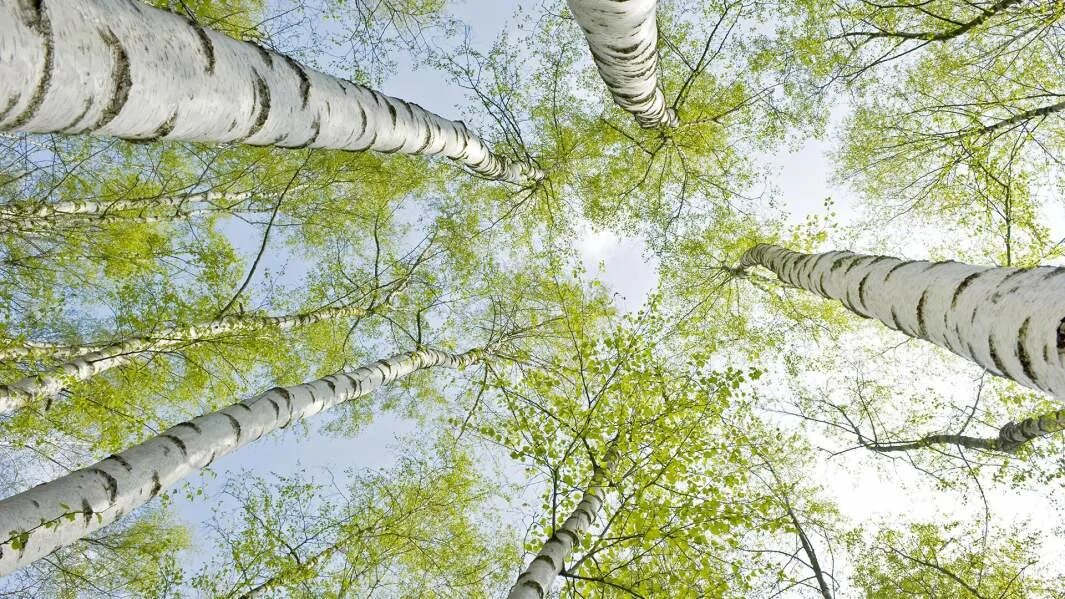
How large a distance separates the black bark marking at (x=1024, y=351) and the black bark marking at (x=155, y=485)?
384 cm

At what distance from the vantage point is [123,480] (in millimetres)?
2592

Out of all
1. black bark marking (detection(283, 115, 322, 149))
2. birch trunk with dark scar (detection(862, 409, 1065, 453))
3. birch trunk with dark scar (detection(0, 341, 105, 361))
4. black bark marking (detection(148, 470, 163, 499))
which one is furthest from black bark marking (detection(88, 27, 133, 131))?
birch trunk with dark scar (detection(862, 409, 1065, 453))

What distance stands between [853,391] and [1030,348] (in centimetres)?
696

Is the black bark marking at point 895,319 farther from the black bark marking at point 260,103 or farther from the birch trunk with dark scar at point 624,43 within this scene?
the black bark marking at point 260,103

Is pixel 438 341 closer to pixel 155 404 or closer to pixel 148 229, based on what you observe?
pixel 155 404

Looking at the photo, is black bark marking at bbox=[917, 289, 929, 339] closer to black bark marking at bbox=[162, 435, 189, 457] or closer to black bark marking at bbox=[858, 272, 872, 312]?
black bark marking at bbox=[858, 272, 872, 312]

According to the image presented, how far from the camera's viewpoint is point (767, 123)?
698 centimetres

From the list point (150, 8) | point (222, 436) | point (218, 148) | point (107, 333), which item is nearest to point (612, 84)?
point (150, 8)

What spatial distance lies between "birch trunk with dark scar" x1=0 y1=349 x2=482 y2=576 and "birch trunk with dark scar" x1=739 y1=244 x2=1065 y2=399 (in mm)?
3766

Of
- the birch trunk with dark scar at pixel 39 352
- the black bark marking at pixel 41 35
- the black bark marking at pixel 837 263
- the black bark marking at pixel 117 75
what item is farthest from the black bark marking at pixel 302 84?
the birch trunk with dark scar at pixel 39 352

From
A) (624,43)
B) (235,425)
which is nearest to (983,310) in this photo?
(624,43)

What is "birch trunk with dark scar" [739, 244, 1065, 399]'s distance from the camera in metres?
1.50

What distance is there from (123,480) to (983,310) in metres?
3.87

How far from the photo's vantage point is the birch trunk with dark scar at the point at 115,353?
4758 mm
